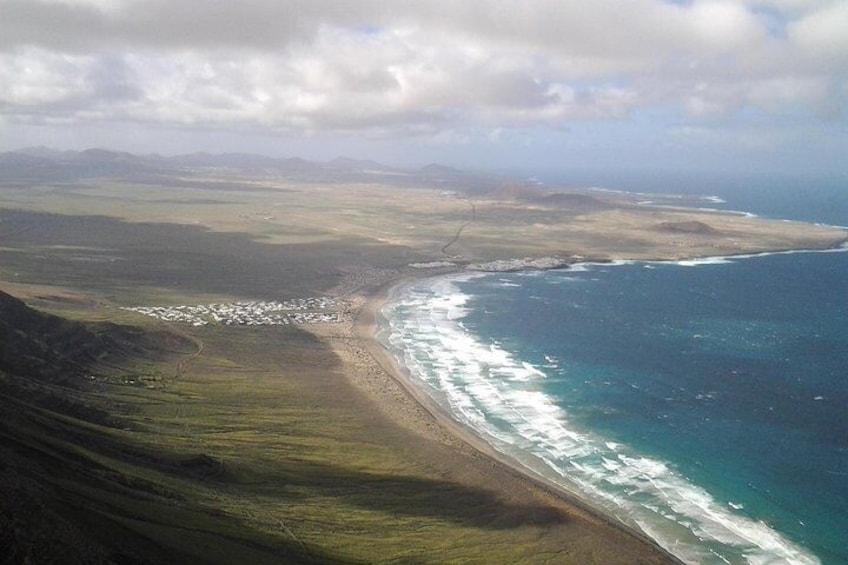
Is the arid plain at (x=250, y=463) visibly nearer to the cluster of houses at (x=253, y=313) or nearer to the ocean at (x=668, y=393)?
the cluster of houses at (x=253, y=313)

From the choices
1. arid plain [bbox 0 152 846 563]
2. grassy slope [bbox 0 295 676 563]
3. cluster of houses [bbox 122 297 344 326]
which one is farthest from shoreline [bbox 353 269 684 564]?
cluster of houses [bbox 122 297 344 326]

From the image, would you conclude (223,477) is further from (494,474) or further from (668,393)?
(668,393)

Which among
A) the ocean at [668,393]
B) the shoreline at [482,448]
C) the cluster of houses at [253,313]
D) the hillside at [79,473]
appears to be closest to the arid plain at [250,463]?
the hillside at [79,473]

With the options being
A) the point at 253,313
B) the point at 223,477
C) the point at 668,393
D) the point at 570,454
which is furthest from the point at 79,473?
the point at 253,313

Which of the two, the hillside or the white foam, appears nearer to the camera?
the hillside

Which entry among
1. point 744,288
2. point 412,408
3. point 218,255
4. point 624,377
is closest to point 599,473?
point 412,408

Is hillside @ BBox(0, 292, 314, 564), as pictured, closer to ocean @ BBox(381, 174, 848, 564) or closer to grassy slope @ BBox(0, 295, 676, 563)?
grassy slope @ BBox(0, 295, 676, 563)
